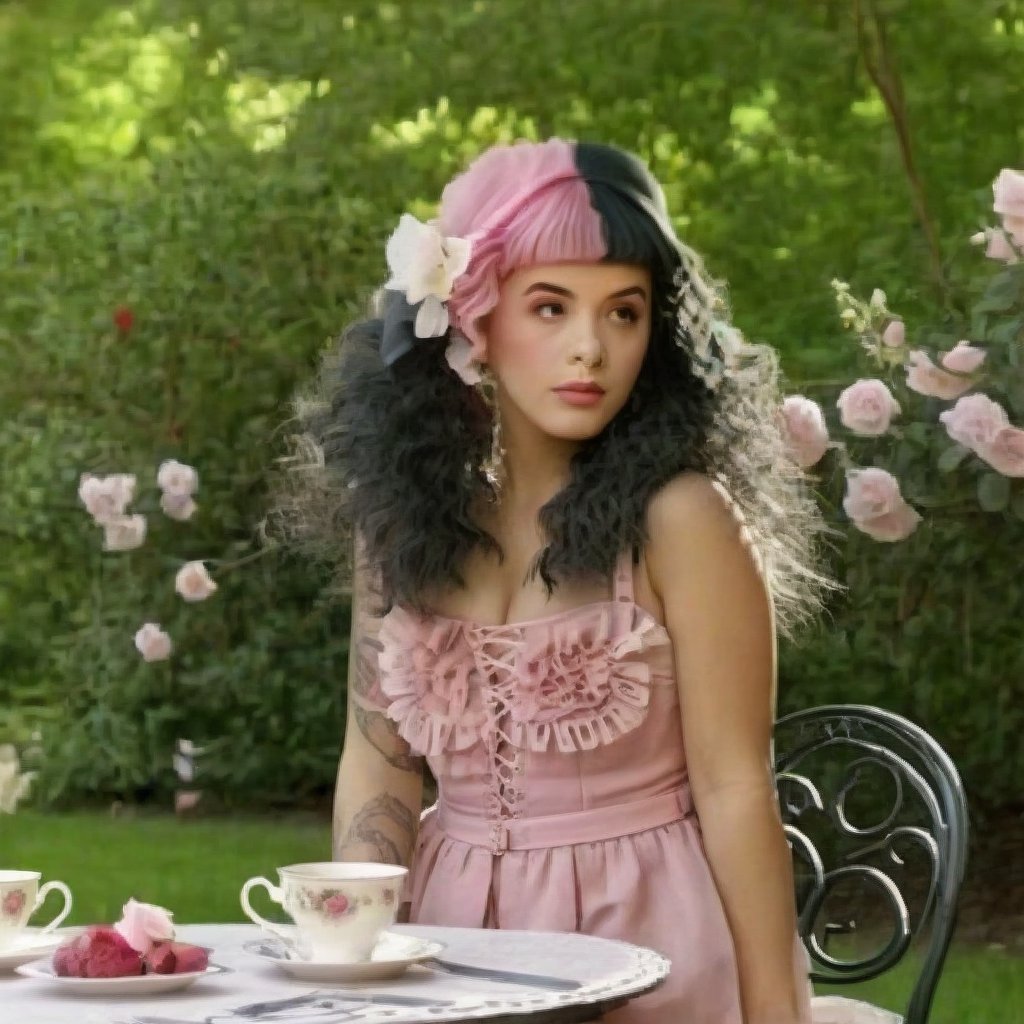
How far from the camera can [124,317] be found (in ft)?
24.5

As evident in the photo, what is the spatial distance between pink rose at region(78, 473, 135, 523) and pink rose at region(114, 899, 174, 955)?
522cm

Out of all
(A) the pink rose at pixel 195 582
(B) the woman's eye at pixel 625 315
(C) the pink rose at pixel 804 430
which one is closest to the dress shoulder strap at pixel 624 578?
(B) the woman's eye at pixel 625 315

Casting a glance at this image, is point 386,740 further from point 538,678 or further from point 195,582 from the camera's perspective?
point 195,582

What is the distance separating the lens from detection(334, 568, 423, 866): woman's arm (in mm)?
2635

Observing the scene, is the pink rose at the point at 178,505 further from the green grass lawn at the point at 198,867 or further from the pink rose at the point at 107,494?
the green grass lawn at the point at 198,867

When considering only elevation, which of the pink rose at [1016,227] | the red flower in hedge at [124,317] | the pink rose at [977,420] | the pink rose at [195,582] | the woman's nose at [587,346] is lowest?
the pink rose at [195,582]

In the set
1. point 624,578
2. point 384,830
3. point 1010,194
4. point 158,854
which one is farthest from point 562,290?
point 158,854

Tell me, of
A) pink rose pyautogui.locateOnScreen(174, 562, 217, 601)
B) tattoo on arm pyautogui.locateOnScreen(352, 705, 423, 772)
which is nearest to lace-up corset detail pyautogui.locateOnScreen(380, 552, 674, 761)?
tattoo on arm pyautogui.locateOnScreen(352, 705, 423, 772)

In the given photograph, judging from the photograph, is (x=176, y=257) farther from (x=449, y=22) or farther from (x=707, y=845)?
(x=707, y=845)

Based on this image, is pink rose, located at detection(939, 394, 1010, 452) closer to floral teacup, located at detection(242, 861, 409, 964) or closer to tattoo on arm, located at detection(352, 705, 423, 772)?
tattoo on arm, located at detection(352, 705, 423, 772)

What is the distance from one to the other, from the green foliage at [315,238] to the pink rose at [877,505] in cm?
177

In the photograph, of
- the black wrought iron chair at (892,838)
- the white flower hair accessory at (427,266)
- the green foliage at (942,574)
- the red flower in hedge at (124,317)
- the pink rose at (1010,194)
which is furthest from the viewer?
the red flower in hedge at (124,317)

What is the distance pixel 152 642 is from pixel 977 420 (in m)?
3.31

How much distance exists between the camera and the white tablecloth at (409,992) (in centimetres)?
191
